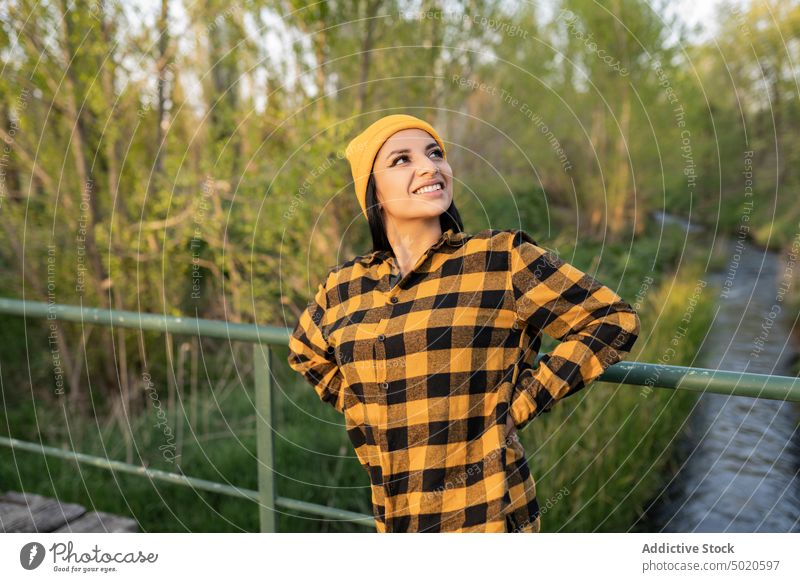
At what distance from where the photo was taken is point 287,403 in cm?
538

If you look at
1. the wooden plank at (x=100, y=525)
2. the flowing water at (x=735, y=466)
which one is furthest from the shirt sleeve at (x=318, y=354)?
the flowing water at (x=735, y=466)

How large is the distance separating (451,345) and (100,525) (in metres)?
1.84

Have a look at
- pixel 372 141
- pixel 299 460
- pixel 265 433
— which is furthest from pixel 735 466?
pixel 372 141

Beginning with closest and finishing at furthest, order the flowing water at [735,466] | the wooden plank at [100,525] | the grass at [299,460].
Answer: the wooden plank at [100,525]
the grass at [299,460]
the flowing water at [735,466]

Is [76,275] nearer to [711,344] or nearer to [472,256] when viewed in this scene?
[472,256]

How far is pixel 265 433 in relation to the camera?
7.75 feet

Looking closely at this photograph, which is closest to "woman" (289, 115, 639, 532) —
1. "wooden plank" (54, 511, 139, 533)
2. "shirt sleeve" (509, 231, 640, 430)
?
"shirt sleeve" (509, 231, 640, 430)

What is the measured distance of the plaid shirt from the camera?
1.48 metres

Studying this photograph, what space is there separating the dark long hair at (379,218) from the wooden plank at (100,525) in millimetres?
1619

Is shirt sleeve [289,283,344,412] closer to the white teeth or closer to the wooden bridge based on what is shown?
the white teeth

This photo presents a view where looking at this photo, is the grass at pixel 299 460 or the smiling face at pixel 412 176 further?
the grass at pixel 299 460

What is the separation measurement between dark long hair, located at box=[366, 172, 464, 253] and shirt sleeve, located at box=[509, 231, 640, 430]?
0.76ft

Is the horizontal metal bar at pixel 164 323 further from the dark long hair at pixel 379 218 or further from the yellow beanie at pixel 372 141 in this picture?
the yellow beanie at pixel 372 141

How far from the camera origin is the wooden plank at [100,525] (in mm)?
2600
